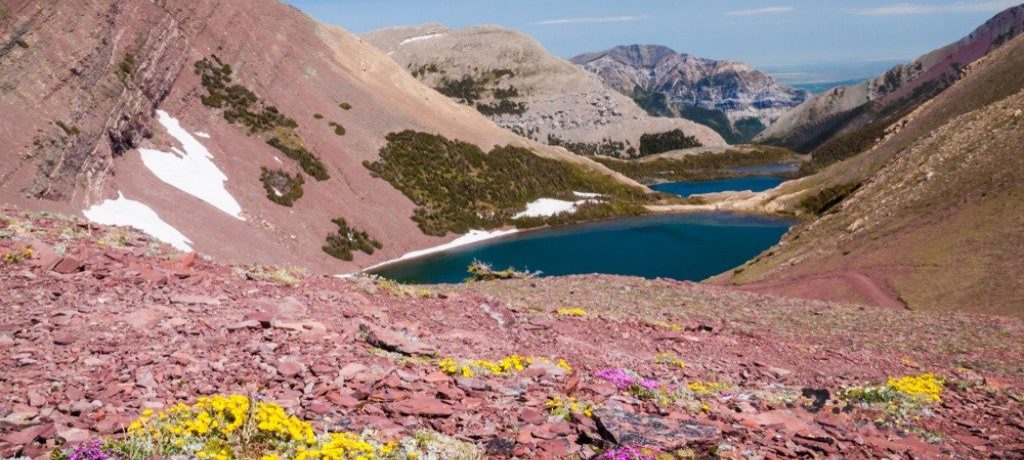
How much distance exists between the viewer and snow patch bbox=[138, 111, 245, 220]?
64312mm

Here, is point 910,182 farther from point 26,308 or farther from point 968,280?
point 26,308

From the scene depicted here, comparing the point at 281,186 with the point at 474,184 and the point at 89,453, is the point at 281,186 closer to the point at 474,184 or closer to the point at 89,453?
the point at 474,184

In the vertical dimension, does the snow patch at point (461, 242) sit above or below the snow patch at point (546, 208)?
below

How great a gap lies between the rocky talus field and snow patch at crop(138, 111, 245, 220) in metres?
48.3

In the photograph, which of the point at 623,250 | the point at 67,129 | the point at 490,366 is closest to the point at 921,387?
the point at 490,366

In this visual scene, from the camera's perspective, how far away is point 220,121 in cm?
8225

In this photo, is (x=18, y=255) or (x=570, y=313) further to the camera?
(x=570, y=313)

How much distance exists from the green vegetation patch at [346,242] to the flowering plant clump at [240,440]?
64753mm

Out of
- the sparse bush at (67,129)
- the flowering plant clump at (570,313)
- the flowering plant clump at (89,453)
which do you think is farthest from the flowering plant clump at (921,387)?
the sparse bush at (67,129)

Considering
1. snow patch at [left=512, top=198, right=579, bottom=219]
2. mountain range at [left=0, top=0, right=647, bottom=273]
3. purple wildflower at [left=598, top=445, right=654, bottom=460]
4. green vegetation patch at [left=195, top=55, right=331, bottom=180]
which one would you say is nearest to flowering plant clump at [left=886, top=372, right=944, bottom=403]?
purple wildflower at [left=598, top=445, right=654, bottom=460]

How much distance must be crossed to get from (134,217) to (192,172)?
55.8 feet

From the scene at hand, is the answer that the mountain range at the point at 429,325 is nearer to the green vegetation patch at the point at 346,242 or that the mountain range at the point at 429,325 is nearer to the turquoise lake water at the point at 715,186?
the green vegetation patch at the point at 346,242

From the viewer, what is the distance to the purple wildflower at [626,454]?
8.45 m

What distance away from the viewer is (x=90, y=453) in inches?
282
